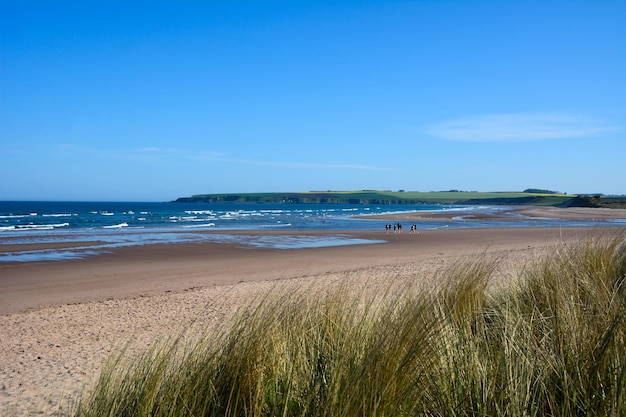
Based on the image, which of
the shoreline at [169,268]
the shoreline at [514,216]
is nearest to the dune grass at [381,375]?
the shoreline at [169,268]

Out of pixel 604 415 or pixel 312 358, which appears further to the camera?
pixel 312 358

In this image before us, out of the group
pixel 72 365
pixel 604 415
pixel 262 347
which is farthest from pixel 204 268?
pixel 604 415

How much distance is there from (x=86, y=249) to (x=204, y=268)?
9559 mm

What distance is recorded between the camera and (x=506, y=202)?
6171 inches

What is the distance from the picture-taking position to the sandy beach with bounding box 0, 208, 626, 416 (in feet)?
21.5

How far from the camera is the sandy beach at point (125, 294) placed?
21.5 ft

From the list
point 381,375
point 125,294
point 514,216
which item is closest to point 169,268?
point 125,294

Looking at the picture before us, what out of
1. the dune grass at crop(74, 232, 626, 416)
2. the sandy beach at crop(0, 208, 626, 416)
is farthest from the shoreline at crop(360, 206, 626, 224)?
the dune grass at crop(74, 232, 626, 416)

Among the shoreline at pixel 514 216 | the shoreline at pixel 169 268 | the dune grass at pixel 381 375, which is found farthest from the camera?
the shoreline at pixel 514 216

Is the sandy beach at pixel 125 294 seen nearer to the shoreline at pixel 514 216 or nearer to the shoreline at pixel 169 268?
the shoreline at pixel 169 268

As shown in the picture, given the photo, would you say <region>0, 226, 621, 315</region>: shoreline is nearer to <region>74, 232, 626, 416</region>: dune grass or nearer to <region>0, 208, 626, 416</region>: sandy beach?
<region>0, 208, 626, 416</region>: sandy beach

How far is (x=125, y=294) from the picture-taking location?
13500 millimetres

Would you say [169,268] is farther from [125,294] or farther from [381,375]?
[381,375]

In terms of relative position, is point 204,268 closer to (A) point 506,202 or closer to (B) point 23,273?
(B) point 23,273
